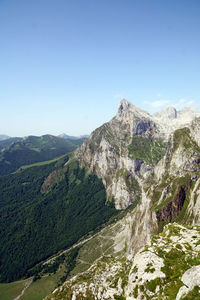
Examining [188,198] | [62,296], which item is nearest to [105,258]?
[62,296]

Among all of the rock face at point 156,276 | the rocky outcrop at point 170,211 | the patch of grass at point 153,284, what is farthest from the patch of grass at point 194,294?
the rocky outcrop at point 170,211

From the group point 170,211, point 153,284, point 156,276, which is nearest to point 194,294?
point 153,284

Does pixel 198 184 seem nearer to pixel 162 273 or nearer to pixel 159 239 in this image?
pixel 159 239

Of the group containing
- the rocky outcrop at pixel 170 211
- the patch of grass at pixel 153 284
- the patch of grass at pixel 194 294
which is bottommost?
the rocky outcrop at pixel 170 211

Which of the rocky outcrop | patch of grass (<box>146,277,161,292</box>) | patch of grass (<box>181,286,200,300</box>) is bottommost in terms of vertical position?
the rocky outcrop

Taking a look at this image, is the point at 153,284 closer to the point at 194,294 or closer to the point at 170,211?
the point at 194,294

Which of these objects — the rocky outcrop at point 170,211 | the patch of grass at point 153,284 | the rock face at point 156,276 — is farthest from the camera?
the rocky outcrop at point 170,211

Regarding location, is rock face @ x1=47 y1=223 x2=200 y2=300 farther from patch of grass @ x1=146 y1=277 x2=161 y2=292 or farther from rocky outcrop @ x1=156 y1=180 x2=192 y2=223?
rocky outcrop @ x1=156 y1=180 x2=192 y2=223

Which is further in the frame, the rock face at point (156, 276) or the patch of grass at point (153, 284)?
the patch of grass at point (153, 284)

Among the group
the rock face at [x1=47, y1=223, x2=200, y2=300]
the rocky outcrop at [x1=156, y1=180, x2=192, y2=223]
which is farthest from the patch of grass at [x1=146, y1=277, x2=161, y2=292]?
the rocky outcrop at [x1=156, y1=180, x2=192, y2=223]

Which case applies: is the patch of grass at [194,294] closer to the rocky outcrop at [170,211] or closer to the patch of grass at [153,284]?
the patch of grass at [153,284]

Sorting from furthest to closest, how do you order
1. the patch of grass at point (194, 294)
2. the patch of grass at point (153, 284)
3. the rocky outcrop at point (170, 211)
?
1. the rocky outcrop at point (170, 211)
2. the patch of grass at point (153, 284)
3. the patch of grass at point (194, 294)

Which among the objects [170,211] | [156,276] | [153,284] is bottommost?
[170,211]
